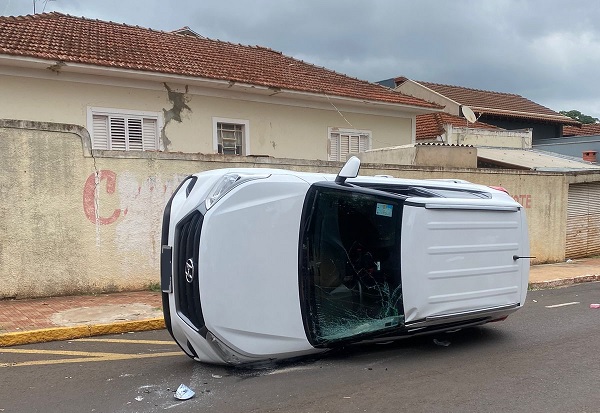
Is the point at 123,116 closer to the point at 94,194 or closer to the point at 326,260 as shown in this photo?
the point at 94,194

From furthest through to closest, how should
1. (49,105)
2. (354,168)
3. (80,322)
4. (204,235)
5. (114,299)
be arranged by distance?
1. (49,105)
2. (114,299)
3. (80,322)
4. (354,168)
5. (204,235)

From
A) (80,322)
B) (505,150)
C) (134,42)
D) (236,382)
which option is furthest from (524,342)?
(505,150)

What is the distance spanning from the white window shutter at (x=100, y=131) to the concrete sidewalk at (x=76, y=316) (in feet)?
13.8

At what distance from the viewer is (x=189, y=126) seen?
12469 millimetres

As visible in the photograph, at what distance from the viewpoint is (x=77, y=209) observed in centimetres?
830

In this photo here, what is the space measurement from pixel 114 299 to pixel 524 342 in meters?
5.81

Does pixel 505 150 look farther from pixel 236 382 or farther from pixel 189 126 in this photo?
pixel 236 382

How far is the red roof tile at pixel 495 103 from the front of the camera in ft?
89.2

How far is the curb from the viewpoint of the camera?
35.5ft

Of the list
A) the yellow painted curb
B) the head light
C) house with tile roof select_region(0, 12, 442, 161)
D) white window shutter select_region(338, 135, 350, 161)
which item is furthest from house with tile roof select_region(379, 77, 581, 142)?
Answer: the head light

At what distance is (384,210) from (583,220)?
11707 millimetres

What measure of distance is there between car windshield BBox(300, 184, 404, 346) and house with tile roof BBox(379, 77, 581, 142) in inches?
815

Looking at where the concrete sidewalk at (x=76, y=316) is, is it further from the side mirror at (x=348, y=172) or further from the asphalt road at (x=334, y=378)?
the side mirror at (x=348, y=172)

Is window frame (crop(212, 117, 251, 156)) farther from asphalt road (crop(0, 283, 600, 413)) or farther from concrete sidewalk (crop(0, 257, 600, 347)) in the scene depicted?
asphalt road (crop(0, 283, 600, 413))
